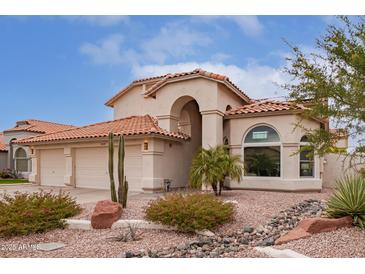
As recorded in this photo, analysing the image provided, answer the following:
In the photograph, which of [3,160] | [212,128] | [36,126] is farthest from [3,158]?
[212,128]

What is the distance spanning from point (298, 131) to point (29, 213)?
1272 cm

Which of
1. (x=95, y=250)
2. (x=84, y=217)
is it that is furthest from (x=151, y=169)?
(x=95, y=250)

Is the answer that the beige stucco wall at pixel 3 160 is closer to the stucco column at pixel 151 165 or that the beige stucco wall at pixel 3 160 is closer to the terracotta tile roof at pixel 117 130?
the terracotta tile roof at pixel 117 130

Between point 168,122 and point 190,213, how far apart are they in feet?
33.9

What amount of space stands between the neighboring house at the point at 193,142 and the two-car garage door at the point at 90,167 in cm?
5

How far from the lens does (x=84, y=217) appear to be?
10.0 metres

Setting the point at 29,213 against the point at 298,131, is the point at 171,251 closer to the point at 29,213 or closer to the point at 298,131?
the point at 29,213

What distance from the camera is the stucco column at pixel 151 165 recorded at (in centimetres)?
1677

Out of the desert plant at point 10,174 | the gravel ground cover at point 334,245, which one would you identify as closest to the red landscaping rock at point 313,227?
the gravel ground cover at point 334,245

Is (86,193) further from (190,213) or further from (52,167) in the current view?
(190,213)

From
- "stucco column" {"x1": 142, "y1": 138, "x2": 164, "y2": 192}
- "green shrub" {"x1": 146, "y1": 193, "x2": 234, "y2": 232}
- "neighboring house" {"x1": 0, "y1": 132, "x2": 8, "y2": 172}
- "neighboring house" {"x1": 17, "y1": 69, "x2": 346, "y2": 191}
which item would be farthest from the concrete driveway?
"neighboring house" {"x1": 0, "y1": 132, "x2": 8, "y2": 172}

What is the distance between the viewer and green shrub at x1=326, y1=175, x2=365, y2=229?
841 cm

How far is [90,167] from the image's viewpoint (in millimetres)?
19703

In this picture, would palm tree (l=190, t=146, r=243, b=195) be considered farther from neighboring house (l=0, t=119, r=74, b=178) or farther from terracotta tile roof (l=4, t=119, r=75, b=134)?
terracotta tile roof (l=4, t=119, r=75, b=134)
